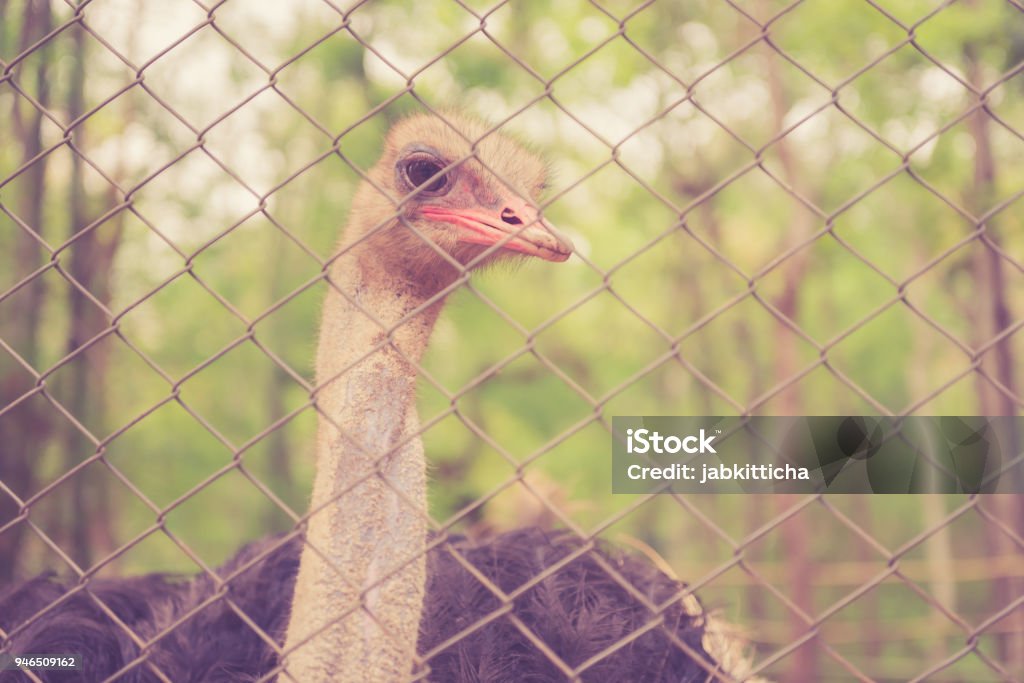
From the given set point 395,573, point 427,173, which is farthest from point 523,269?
point 395,573

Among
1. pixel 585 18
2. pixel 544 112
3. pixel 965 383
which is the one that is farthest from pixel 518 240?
pixel 965 383

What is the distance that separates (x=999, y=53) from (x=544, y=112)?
4.88 metres

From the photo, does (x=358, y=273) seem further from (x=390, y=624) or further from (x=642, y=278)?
(x=642, y=278)

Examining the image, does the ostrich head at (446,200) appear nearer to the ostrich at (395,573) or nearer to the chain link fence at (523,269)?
the ostrich at (395,573)

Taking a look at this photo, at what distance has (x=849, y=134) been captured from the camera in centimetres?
976

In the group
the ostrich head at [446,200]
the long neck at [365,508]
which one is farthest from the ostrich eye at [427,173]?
the long neck at [365,508]

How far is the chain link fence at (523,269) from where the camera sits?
6.04 m

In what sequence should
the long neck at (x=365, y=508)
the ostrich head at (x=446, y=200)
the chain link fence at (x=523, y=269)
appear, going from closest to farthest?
the long neck at (x=365, y=508)
the ostrich head at (x=446, y=200)
the chain link fence at (x=523, y=269)

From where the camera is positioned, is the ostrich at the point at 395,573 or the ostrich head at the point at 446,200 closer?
the ostrich at the point at 395,573

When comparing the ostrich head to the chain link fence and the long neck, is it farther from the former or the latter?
the chain link fence

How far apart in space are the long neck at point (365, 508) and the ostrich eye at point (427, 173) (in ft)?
0.81

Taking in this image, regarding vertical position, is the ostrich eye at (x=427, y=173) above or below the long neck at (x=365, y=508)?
above

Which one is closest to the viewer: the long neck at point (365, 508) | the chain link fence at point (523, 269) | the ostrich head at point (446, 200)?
the long neck at point (365, 508)

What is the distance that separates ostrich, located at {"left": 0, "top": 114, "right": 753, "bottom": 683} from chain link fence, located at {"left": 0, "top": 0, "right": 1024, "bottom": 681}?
0.75 metres
